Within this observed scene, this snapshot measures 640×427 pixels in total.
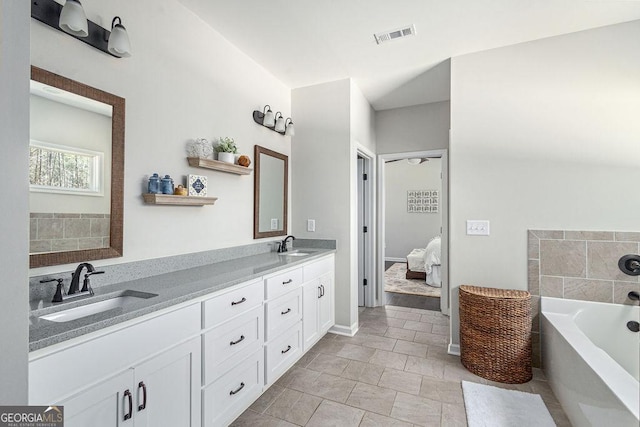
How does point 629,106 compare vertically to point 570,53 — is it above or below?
below

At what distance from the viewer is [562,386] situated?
201 cm

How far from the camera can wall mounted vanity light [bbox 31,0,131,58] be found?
1385 millimetres

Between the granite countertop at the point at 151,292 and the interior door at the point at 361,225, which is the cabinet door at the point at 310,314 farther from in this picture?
the interior door at the point at 361,225

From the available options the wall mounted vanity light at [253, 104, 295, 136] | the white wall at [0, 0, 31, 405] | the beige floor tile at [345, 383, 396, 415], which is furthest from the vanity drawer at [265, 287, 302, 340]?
the wall mounted vanity light at [253, 104, 295, 136]

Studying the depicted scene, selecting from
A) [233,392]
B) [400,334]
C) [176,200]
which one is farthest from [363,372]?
[176,200]

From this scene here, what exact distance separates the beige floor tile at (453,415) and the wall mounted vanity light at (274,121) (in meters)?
2.75

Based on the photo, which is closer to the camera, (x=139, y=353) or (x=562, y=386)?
(x=139, y=353)

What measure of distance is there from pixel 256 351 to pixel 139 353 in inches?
34.9

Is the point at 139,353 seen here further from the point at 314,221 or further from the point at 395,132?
the point at 395,132

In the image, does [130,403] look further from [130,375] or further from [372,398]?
[372,398]

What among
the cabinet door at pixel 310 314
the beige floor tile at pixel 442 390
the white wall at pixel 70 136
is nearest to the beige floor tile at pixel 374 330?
the cabinet door at pixel 310 314

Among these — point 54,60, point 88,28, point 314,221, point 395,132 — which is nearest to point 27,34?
point 54,60

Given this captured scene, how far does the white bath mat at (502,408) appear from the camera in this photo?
73.4 inches

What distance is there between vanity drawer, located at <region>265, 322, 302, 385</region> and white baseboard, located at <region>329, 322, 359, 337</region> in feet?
2.57
